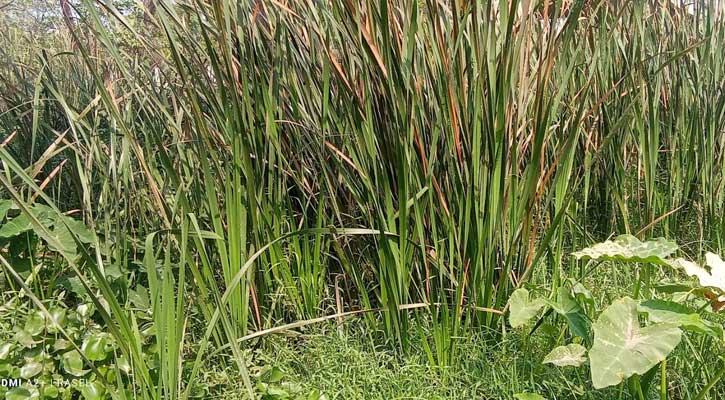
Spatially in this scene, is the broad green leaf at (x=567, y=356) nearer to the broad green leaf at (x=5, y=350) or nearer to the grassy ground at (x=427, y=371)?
the grassy ground at (x=427, y=371)

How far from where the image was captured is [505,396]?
3.62ft

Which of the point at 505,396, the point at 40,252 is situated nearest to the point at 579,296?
the point at 505,396

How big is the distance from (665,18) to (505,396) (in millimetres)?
1783

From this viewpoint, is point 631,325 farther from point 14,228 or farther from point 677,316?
point 14,228

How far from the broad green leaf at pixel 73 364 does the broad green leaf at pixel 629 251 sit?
3.22 feet

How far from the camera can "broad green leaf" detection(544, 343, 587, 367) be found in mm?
991

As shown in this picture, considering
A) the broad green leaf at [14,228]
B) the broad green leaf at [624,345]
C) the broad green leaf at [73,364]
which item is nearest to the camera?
the broad green leaf at [624,345]

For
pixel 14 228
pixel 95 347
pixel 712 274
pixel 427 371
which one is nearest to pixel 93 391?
pixel 95 347

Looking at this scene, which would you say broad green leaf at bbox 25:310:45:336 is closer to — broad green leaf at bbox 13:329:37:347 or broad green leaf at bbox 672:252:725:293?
broad green leaf at bbox 13:329:37:347

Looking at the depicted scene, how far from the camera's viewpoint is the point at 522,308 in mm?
1047

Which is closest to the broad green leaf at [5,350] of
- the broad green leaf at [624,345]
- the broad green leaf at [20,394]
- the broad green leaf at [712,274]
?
the broad green leaf at [20,394]

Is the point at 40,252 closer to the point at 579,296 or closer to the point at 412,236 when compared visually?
the point at 412,236

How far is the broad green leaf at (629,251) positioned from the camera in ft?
3.40

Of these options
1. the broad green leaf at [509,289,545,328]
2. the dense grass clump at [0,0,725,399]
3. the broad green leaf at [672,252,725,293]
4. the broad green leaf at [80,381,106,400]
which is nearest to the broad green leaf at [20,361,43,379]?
the dense grass clump at [0,0,725,399]
